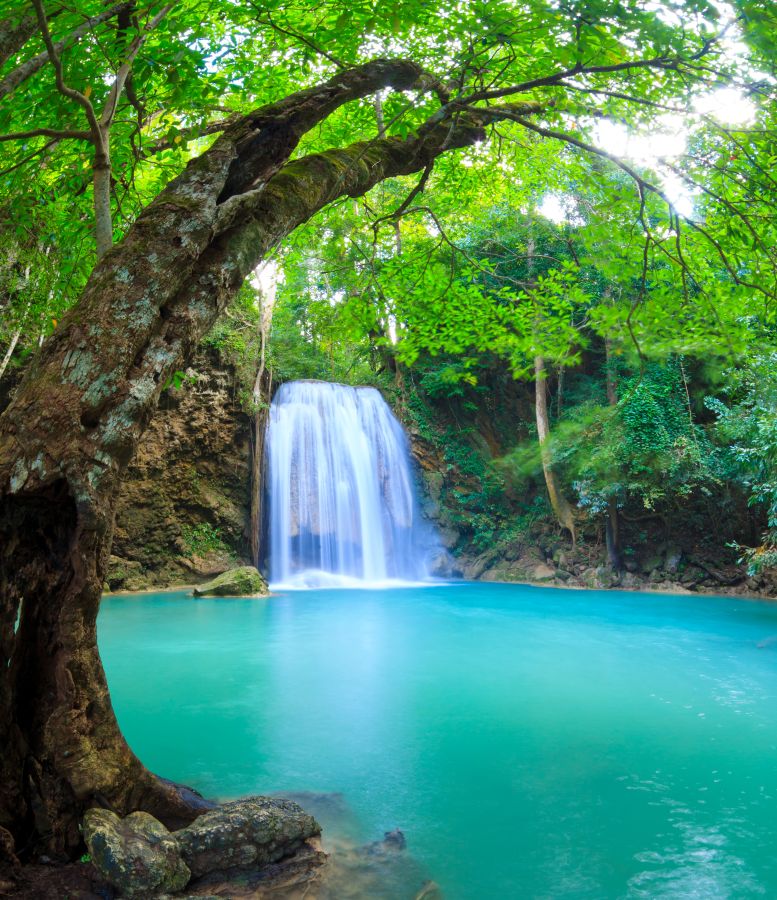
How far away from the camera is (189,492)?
15898mm

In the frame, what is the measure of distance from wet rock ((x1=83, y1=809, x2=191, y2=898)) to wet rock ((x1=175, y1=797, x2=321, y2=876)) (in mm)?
87

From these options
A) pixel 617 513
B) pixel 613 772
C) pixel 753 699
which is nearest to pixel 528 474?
pixel 617 513

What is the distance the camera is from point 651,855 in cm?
315

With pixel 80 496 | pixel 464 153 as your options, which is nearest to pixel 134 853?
pixel 80 496

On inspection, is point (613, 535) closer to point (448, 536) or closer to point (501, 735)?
point (448, 536)

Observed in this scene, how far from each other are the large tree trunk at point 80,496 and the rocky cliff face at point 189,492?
41.1 ft

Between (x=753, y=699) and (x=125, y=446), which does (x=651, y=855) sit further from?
(x=753, y=699)

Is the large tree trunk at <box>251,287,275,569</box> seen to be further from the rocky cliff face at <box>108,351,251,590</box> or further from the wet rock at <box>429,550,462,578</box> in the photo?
the wet rock at <box>429,550,462,578</box>

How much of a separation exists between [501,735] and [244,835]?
274 cm

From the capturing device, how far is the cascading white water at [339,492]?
1702 centimetres

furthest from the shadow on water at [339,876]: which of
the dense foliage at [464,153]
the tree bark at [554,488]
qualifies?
the tree bark at [554,488]

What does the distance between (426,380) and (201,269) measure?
17458mm

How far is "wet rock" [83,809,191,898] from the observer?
226 centimetres

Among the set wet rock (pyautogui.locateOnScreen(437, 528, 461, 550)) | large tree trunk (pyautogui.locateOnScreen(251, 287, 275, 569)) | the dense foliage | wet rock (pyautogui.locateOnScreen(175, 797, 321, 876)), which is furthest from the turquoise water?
wet rock (pyautogui.locateOnScreen(437, 528, 461, 550))
